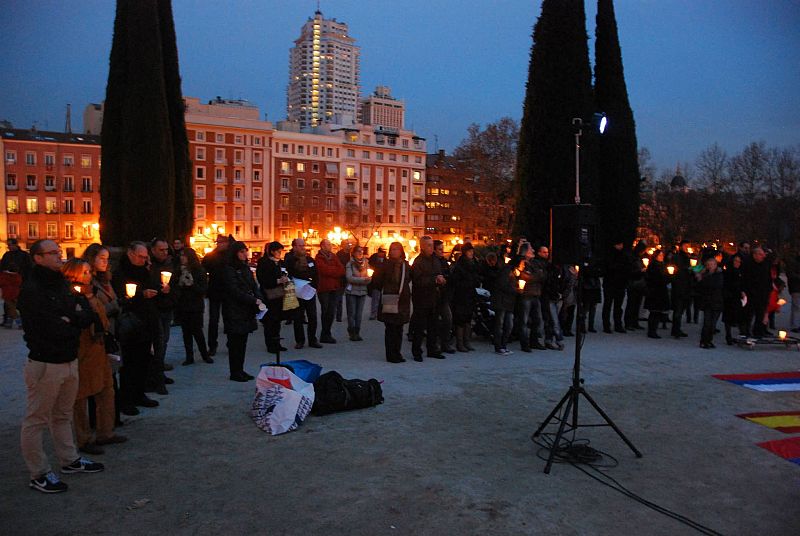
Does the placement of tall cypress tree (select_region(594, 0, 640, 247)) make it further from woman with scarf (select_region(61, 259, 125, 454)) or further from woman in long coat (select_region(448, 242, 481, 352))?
woman with scarf (select_region(61, 259, 125, 454))

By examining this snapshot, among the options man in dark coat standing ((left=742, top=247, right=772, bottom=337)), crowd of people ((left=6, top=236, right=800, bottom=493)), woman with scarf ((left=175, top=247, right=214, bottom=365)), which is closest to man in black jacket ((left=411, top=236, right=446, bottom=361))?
crowd of people ((left=6, top=236, right=800, bottom=493))

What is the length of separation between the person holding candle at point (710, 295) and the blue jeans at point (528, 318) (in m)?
3.38

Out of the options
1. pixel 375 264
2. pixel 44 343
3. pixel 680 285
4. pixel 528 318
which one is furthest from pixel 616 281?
pixel 44 343

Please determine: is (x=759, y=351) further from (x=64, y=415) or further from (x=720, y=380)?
(x=64, y=415)

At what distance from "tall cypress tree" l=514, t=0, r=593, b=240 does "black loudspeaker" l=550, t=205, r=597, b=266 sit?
33.5 ft

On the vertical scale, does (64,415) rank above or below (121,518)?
above

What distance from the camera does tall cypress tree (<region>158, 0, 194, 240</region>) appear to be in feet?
66.8

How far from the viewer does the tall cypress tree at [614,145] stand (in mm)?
18109

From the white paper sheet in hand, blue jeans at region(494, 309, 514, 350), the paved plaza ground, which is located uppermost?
the white paper sheet in hand

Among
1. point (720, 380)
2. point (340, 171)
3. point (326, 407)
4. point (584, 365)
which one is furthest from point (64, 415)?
point (340, 171)

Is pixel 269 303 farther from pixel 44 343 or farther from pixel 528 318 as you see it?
pixel 44 343

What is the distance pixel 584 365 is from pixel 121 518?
766 centimetres

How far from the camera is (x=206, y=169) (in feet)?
246

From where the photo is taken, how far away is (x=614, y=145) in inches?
728
